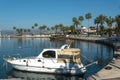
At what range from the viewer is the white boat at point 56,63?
30781 millimetres

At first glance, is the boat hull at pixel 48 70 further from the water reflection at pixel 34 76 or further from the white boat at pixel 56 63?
the water reflection at pixel 34 76

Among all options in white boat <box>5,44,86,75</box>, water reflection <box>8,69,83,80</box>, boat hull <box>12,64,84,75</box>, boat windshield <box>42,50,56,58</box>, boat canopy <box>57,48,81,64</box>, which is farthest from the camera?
boat windshield <box>42,50,56,58</box>

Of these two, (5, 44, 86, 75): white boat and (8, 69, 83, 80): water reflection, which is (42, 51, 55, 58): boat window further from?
(8, 69, 83, 80): water reflection

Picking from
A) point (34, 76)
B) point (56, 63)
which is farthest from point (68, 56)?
point (34, 76)

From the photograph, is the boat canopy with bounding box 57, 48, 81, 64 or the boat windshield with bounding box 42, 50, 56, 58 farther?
the boat windshield with bounding box 42, 50, 56, 58

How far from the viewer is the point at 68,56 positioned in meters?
31.9

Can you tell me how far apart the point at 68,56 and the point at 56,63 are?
1.87 m

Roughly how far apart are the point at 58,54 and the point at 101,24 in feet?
420

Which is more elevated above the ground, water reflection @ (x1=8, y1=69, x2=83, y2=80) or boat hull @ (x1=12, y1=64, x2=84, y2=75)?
boat hull @ (x1=12, y1=64, x2=84, y2=75)

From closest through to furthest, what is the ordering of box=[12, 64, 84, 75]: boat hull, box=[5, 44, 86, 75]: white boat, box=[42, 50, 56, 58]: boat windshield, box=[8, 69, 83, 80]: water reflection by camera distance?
box=[8, 69, 83, 80]: water reflection → box=[12, 64, 84, 75]: boat hull → box=[5, 44, 86, 75]: white boat → box=[42, 50, 56, 58]: boat windshield

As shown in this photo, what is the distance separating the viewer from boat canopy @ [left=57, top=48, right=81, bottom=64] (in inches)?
1235

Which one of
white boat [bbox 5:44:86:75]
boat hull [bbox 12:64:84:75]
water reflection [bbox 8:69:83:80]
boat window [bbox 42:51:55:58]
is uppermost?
boat window [bbox 42:51:55:58]

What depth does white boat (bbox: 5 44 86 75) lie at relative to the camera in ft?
101

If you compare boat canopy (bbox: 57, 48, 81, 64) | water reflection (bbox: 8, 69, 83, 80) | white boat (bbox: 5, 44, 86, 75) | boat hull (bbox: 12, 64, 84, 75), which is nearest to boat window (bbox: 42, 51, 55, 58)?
white boat (bbox: 5, 44, 86, 75)
